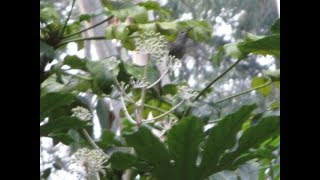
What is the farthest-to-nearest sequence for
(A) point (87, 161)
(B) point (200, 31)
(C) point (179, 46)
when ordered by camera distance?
(C) point (179, 46) → (B) point (200, 31) → (A) point (87, 161)

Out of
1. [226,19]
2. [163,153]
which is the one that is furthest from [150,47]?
[226,19]

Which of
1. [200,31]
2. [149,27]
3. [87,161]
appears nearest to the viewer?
[87,161]

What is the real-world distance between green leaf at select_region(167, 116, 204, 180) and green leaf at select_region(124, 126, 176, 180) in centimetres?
1

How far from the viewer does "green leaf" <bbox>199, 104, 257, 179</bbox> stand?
0.84 metres

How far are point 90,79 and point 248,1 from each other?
21.6 ft

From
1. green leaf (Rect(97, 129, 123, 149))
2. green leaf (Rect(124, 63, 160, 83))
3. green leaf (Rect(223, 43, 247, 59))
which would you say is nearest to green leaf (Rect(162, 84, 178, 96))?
green leaf (Rect(124, 63, 160, 83))

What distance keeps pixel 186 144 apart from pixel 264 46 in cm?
26

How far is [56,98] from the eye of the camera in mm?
820

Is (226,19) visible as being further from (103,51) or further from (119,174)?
(119,174)

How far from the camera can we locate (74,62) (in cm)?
104

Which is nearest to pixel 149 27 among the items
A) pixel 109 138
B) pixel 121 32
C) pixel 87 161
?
pixel 121 32

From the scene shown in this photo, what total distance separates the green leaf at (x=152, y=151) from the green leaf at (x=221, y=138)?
0.19 ft

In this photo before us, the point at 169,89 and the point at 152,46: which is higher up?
the point at 152,46

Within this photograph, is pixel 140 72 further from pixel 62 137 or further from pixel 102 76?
pixel 62 137
